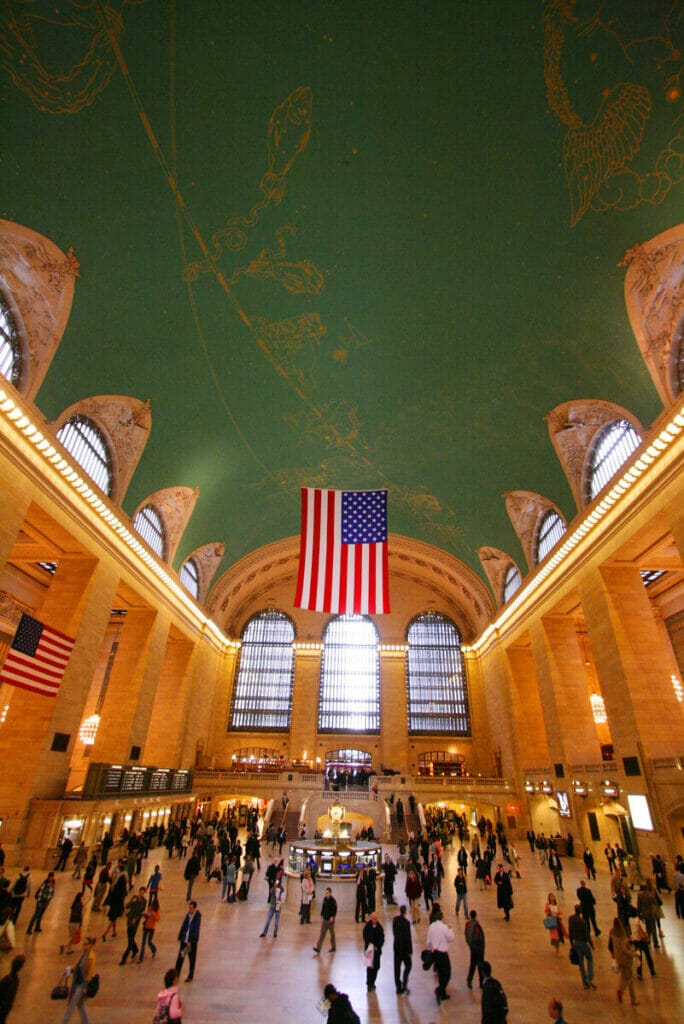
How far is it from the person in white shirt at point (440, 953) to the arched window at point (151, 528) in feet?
52.0

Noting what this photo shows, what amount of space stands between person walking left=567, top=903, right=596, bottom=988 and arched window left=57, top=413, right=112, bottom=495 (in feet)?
50.3

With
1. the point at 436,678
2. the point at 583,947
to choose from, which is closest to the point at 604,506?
the point at 583,947

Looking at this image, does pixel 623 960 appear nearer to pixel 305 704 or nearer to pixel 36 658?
pixel 36 658

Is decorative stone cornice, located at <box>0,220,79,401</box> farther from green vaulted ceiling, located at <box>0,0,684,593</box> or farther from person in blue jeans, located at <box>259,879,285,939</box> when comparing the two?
person in blue jeans, located at <box>259,879,285,939</box>

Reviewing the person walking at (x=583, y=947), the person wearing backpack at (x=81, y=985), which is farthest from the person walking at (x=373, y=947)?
the person wearing backpack at (x=81, y=985)

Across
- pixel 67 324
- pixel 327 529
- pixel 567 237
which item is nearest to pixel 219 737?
pixel 327 529

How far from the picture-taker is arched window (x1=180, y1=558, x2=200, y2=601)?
25.4 meters

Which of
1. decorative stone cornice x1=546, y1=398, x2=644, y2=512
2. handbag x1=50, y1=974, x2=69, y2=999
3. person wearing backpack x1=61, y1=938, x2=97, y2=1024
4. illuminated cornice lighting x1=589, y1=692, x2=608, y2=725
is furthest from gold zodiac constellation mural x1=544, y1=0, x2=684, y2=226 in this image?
illuminated cornice lighting x1=589, y1=692, x2=608, y2=725

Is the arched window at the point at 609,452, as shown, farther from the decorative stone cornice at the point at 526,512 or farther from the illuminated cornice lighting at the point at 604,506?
the decorative stone cornice at the point at 526,512

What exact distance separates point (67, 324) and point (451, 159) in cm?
977

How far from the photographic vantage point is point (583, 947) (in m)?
6.85

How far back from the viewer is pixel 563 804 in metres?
19.6

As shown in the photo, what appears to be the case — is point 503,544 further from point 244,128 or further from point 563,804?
point 244,128

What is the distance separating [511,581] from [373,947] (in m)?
21.1
